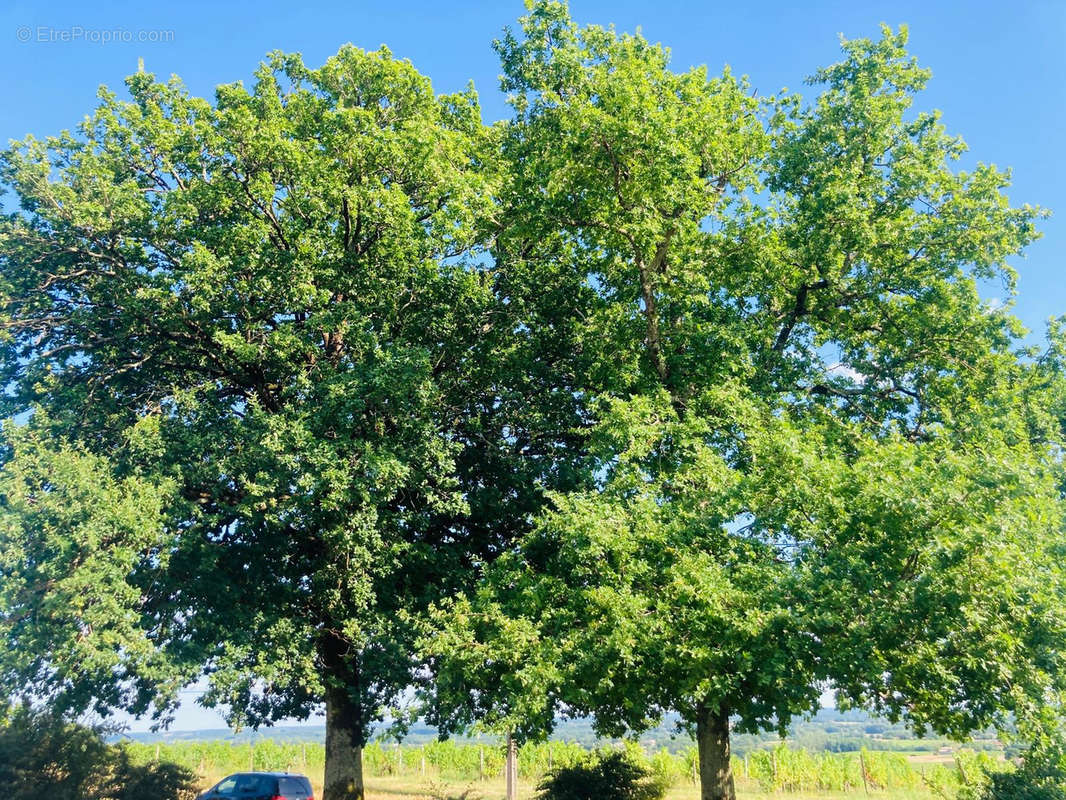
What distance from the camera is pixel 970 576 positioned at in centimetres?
1001

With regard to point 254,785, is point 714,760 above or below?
above

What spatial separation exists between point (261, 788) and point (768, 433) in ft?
57.0

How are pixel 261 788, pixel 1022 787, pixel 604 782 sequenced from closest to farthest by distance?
pixel 1022 787
pixel 261 788
pixel 604 782

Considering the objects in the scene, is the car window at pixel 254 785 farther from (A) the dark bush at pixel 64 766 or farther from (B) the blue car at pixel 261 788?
(A) the dark bush at pixel 64 766

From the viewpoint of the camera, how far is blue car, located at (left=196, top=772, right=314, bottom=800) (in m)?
19.8

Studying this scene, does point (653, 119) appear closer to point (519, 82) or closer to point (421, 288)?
point (519, 82)

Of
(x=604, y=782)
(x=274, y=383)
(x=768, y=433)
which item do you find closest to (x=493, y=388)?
(x=274, y=383)

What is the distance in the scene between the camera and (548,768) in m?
34.6

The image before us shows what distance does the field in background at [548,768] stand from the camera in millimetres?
29922

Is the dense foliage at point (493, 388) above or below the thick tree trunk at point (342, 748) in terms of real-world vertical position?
above

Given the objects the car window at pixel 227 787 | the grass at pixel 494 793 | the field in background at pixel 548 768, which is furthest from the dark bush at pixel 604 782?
the car window at pixel 227 787

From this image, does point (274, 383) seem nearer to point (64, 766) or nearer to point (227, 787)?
point (227, 787)

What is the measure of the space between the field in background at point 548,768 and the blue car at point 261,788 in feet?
17.9

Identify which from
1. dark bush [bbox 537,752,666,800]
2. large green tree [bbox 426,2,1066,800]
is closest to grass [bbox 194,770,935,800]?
dark bush [bbox 537,752,666,800]
